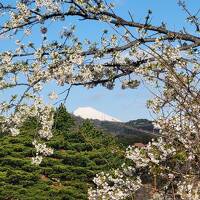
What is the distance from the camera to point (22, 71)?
10062mm

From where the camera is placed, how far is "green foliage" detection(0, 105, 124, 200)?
20422 mm

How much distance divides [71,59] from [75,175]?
13.1 metres

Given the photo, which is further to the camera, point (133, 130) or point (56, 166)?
point (56, 166)

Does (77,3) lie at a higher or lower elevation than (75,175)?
higher

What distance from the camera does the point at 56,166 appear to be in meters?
22.9

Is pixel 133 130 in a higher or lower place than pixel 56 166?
lower

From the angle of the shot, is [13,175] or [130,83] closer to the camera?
[130,83]

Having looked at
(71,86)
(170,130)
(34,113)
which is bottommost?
(170,130)

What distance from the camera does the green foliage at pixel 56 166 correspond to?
20.4 metres

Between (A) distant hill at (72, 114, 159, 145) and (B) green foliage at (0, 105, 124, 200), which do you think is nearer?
(A) distant hill at (72, 114, 159, 145)

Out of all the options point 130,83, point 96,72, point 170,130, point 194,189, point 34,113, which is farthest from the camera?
point 130,83

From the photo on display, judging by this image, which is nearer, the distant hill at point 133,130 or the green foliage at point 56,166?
the distant hill at point 133,130

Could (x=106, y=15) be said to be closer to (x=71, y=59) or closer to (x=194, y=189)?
(x=71, y=59)

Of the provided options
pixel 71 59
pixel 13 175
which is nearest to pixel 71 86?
pixel 71 59
